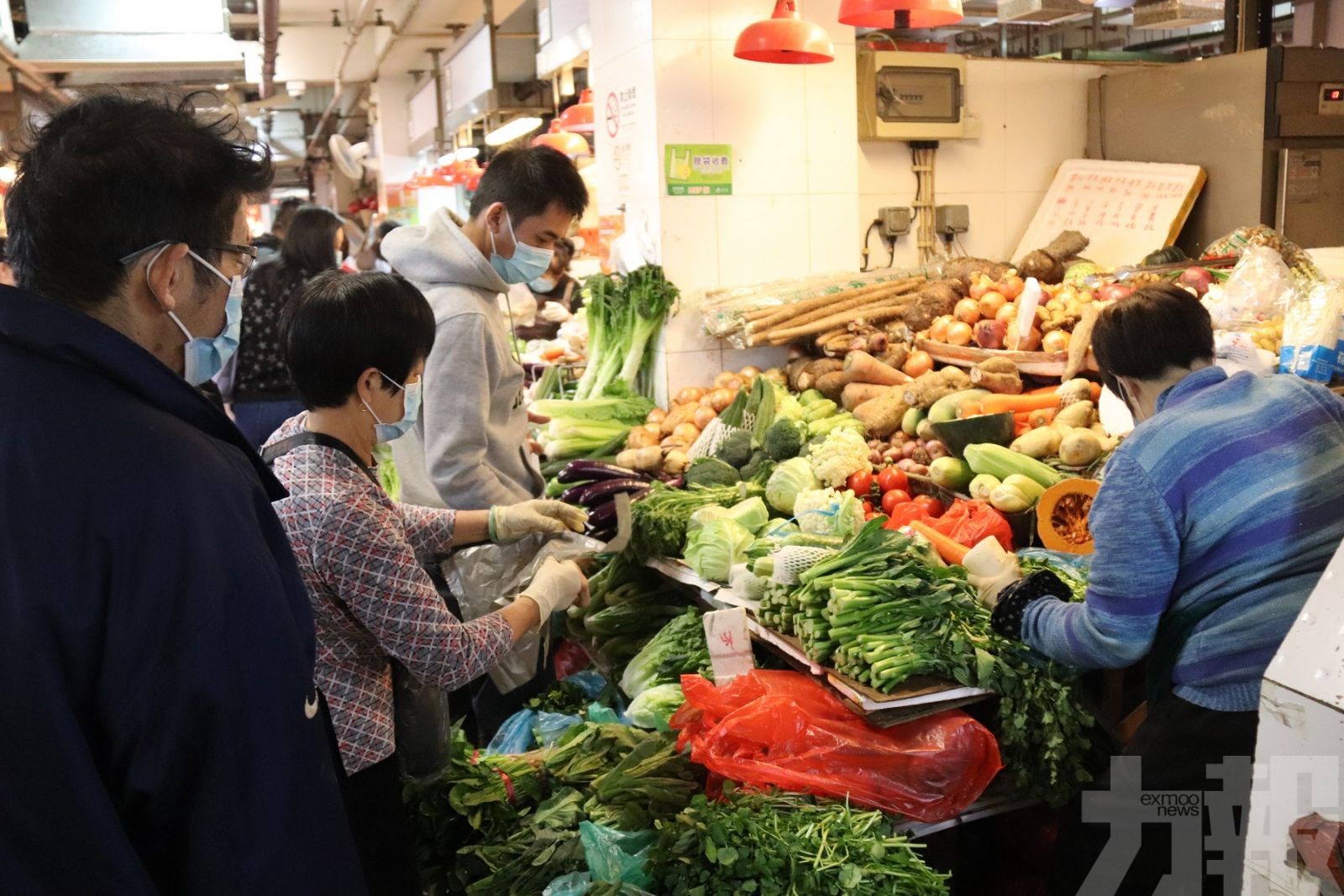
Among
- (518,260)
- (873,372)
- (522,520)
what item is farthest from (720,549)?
(873,372)

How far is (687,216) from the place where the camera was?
5.41 m

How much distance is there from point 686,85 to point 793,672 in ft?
10.2

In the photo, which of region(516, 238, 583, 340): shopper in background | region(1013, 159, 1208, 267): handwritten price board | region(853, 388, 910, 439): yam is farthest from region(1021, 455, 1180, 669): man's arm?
region(516, 238, 583, 340): shopper in background

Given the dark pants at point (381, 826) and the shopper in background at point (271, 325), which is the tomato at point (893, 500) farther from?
the shopper in background at point (271, 325)

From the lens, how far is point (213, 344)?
5.64 feet

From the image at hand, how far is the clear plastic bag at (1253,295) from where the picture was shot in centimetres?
400

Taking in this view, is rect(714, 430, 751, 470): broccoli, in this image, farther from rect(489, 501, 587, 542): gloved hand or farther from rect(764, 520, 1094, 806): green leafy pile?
rect(764, 520, 1094, 806): green leafy pile

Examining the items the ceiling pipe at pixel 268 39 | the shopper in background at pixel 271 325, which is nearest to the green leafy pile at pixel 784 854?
the shopper in background at pixel 271 325

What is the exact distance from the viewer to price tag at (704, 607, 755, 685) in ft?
11.1

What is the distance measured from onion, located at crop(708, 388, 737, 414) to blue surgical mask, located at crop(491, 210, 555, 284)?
1612 mm

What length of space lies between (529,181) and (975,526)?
5.98 ft

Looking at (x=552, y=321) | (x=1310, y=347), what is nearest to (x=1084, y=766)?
(x=1310, y=347)

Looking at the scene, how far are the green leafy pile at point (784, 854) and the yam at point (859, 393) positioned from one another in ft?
7.41

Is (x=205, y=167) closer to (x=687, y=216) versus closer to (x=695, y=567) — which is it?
(x=695, y=567)
